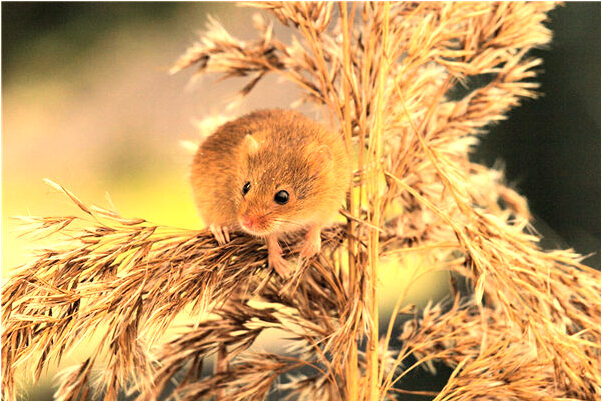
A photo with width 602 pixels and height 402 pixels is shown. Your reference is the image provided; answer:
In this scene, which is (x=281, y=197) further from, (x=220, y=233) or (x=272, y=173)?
(x=220, y=233)

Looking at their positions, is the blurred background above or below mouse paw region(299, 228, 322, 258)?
above

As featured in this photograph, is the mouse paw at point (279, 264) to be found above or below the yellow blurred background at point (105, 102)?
below

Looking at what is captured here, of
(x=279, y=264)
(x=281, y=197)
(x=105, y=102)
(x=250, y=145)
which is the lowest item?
(x=279, y=264)

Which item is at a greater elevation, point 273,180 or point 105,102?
point 105,102

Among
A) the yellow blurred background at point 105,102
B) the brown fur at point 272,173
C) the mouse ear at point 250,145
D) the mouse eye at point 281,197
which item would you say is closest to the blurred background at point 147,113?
the yellow blurred background at point 105,102

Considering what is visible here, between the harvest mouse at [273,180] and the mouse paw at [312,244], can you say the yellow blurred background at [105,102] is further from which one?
the mouse paw at [312,244]

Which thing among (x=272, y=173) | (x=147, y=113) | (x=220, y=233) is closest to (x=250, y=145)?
(x=272, y=173)

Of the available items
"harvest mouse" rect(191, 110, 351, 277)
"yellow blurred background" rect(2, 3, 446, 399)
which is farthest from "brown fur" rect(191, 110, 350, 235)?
"yellow blurred background" rect(2, 3, 446, 399)

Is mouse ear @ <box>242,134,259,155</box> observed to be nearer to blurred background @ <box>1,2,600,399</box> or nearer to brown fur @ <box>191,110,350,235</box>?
brown fur @ <box>191,110,350,235</box>
